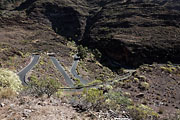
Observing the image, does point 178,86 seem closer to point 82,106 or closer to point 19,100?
point 82,106

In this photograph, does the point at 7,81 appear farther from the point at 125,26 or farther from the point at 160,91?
the point at 125,26

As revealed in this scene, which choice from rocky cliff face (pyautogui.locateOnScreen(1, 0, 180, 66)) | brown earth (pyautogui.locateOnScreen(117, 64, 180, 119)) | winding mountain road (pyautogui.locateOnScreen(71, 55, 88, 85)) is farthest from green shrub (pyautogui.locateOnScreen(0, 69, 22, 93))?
rocky cliff face (pyautogui.locateOnScreen(1, 0, 180, 66))

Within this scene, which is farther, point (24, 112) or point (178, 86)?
point (178, 86)

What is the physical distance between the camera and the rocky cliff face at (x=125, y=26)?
46.9 meters

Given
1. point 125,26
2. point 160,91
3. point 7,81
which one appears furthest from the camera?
point 125,26

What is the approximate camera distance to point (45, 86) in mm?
6875

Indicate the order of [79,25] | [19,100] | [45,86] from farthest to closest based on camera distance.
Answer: [79,25], [45,86], [19,100]

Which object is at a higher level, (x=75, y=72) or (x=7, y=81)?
(x=7, y=81)

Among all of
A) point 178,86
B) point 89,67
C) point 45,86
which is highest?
point 45,86

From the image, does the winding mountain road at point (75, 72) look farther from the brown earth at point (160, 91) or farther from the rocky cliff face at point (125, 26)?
the rocky cliff face at point (125, 26)

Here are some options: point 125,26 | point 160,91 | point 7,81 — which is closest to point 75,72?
point 160,91

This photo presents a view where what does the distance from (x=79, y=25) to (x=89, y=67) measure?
165 feet

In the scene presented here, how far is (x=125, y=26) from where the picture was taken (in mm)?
60625

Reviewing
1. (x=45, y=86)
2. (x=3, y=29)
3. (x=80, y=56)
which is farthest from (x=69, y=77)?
(x=3, y=29)
